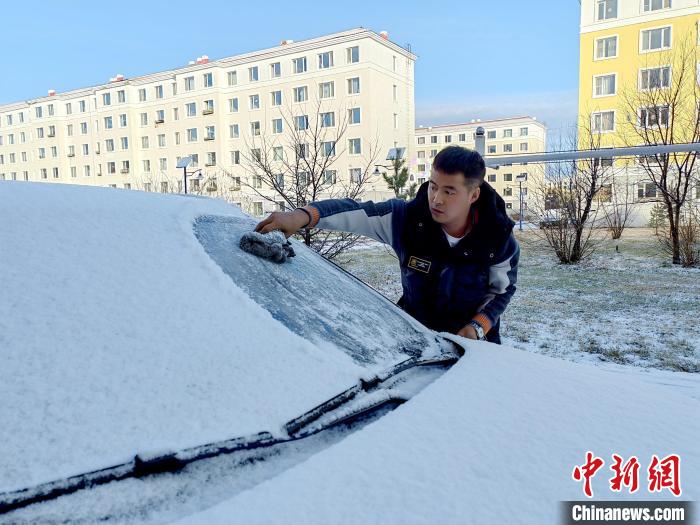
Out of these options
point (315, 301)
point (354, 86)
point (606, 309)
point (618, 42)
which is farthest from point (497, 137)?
point (315, 301)

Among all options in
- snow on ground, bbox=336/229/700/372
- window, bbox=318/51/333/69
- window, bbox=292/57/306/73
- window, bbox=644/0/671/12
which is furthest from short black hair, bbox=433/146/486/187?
window, bbox=292/57/306/73

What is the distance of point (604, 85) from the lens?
2884 cm

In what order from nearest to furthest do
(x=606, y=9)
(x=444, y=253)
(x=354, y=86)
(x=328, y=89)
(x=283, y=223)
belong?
(x=283, y=223) < (x=444, y=253) < (x=606, y=9) < (x=354, y=86) < (x=328, y=89)

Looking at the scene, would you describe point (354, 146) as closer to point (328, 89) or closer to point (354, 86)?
point (354, 86)

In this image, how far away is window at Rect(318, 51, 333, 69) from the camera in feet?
118

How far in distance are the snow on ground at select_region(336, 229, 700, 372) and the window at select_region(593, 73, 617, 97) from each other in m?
18.5

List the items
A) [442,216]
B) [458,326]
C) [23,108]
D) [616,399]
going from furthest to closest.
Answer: [23,108]
[458,326]
[442,216]
[616,399]

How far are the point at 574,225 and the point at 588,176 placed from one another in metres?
1.24

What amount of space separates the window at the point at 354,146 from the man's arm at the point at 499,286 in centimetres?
3398

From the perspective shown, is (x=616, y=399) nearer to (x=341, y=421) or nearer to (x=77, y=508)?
(x=341, y=421)

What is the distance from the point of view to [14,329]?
3.02 ft

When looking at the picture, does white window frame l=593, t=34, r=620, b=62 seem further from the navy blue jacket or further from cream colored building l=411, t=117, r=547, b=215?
cream colored building l=411, t=117, r=547, b=215

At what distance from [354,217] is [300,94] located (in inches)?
1456

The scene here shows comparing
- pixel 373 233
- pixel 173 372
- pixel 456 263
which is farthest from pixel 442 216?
pixel 173 372
